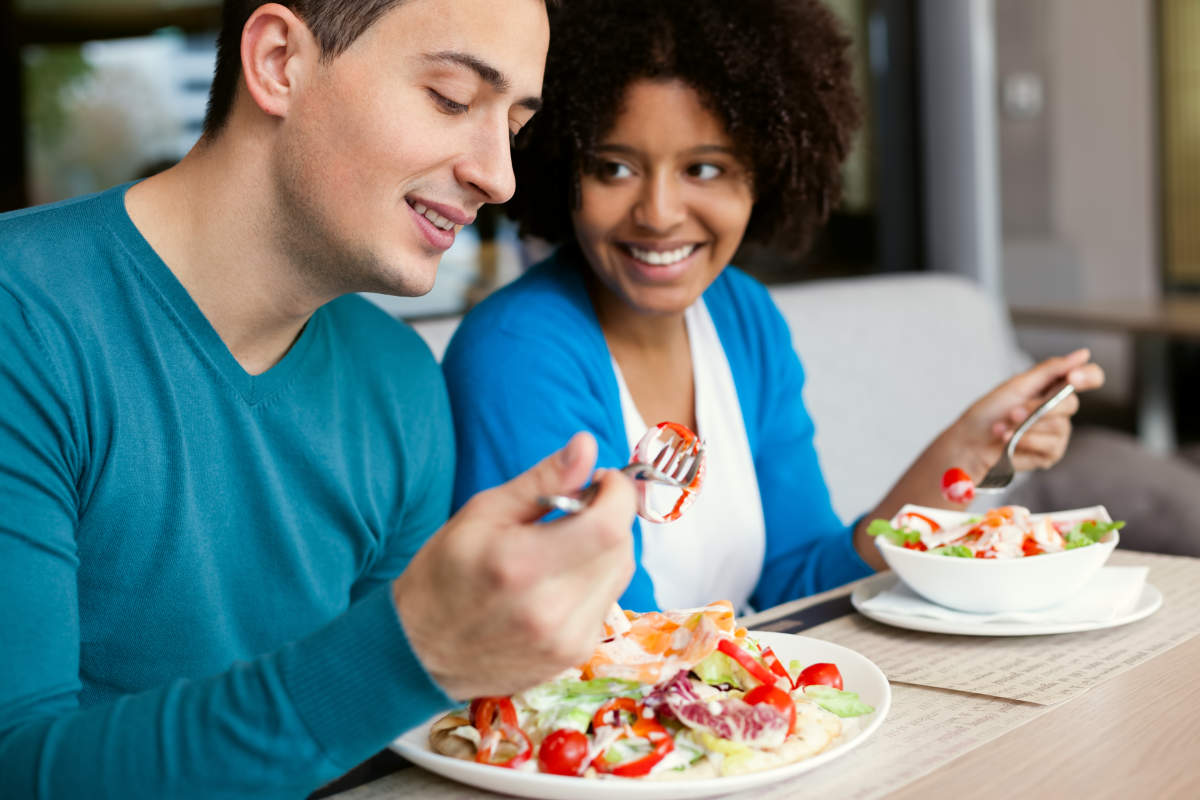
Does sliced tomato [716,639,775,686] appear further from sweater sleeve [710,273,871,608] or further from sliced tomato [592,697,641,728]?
sweater sleeve [710,273,871,608]


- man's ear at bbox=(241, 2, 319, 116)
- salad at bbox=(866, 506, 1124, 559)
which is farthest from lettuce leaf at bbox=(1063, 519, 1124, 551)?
man's ear at bbox=(241, 2, 319, 116)

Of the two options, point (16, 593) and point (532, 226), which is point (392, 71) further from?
point (532, 226)

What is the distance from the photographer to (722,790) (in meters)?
0.74

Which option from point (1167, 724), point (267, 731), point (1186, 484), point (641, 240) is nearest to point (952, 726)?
point (1167, 724)

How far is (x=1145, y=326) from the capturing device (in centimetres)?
326

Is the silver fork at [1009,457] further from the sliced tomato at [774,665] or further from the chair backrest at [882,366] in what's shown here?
the chair backrest at [882,366]

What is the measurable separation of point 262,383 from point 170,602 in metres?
0.20

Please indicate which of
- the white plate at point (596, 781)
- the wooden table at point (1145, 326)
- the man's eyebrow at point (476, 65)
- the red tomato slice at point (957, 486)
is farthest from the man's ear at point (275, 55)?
the wooden table at point (1145, 326)

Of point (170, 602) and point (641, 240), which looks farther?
point (641, 240)

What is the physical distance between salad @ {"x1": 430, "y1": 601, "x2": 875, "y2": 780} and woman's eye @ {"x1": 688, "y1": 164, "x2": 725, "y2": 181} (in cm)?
75

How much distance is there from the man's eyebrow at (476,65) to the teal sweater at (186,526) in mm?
285

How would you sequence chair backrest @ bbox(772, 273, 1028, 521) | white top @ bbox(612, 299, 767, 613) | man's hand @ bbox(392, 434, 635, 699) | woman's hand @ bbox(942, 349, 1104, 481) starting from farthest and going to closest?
chair backrest @ bbox(772, 273, 1028, 521) < white top @ bbox(612, 299, 767, 613) < woman's hand @ bbox(942, 349, 1104, 481) < man's hand @ bbox(392, 434, 635, 699)

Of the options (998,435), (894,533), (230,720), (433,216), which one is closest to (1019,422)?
(998,435)

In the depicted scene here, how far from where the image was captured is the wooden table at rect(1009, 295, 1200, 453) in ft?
11.0
